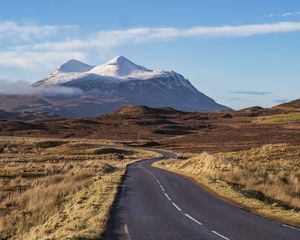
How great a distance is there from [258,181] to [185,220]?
704 inches

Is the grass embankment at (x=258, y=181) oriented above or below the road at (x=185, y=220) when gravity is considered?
below

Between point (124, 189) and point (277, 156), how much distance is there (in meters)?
28.8

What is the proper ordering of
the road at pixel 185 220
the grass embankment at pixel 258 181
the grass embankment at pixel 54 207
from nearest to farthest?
1. the road at pixel 185 220
2. the grass embankment at pixel 54 207
3. the grass embankment at pixel 258 181

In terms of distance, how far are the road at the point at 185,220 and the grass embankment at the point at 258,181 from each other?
1.15m

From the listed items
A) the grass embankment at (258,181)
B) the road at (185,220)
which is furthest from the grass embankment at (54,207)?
the grass embankment at (258,181)

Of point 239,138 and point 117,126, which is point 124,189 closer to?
point 239,138

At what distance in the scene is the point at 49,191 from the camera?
29484 millimetres

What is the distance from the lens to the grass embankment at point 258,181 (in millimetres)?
23922

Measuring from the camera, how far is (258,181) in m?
36.1

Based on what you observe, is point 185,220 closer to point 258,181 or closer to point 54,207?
point 54,207

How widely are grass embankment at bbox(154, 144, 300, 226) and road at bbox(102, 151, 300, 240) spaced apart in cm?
115

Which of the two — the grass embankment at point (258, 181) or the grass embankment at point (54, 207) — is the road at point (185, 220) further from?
the grass embankment at point (258, 181)

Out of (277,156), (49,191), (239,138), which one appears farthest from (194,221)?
(239,138)

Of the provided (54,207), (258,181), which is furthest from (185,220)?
(258,181)
